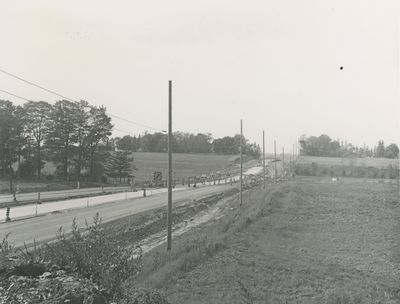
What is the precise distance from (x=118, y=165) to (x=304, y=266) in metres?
64.9

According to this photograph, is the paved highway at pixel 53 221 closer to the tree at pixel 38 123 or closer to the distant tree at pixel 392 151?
the tree at pixel 38 123

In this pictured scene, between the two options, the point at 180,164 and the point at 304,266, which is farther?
the point at 180,164

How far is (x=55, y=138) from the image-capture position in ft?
224

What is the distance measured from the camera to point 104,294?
6035mm

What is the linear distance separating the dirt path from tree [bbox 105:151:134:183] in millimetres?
52038

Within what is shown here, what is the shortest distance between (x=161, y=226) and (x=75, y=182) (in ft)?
130

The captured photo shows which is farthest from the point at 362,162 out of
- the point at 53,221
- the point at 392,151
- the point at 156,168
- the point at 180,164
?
the point at 53,221

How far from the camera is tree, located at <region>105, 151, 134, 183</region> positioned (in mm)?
77250

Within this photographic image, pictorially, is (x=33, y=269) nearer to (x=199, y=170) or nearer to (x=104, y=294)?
(x=104, y=294)

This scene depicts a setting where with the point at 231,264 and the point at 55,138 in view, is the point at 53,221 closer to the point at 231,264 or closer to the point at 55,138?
the point at 231,264

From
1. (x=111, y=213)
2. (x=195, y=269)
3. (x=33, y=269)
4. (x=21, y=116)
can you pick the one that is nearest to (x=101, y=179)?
(x=21, y=116)

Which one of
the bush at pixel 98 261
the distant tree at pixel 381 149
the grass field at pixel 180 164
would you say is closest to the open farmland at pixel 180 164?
the grass field at pixel 180 164

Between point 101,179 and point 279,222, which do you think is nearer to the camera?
point 279,222

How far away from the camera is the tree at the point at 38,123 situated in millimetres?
65438
